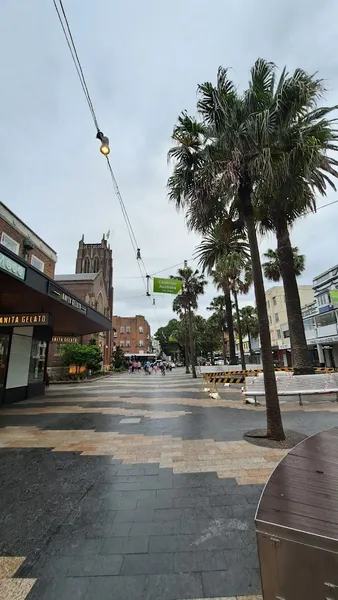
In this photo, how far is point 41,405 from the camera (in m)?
11.5

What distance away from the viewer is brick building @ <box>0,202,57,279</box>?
12352 millimetres

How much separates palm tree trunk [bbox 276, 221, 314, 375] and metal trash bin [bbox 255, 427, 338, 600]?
997cm

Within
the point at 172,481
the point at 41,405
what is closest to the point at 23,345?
the point at 41,405

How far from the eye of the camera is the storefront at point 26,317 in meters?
7.44

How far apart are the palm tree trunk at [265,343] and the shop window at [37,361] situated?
11.9 metres

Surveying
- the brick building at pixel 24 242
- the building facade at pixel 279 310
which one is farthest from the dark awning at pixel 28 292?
the building facade at pixel 279 310

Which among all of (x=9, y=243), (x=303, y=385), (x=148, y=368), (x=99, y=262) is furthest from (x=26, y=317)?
(x=99, y=262)

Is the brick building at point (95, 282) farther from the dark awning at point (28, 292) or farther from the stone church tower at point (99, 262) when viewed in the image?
the dark awning at point (28, 292)

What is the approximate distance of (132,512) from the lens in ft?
11.0

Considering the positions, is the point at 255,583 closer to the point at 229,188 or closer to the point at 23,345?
the point at 229,188

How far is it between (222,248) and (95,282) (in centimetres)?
2506

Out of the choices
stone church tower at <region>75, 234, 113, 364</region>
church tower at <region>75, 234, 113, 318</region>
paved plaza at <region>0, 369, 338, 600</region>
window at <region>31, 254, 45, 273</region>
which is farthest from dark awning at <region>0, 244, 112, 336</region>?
church tower at <region>75, 234, 113, 318</region>

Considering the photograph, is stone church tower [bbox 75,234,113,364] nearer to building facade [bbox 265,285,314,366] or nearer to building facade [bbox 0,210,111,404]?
building facade [bbox 265,285,314,366]

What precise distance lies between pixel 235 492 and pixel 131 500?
1342 mm
